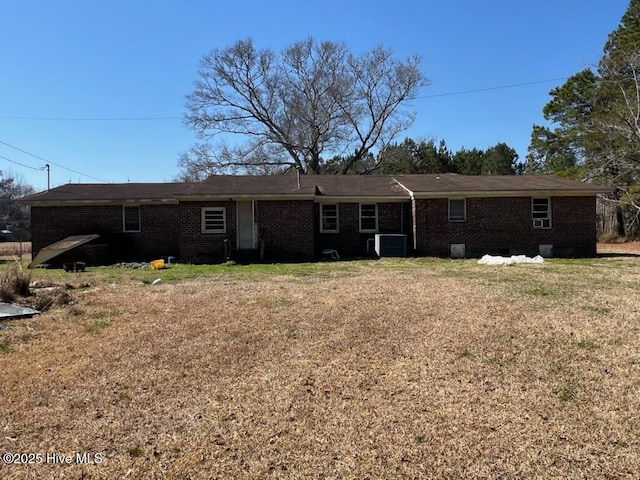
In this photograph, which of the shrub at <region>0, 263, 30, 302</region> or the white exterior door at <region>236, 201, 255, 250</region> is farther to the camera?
the white exterior door at <region>236, 201, 255, 250</region>

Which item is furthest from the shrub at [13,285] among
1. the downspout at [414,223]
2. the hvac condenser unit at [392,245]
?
the downspout at [414,223]

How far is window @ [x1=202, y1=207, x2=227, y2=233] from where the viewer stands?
17234mm

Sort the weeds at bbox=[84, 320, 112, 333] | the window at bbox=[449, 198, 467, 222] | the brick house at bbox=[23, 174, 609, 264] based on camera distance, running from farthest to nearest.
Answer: the window at bbox=[449, 198, 467, 222]
the brick house at bbox=[23, 174, 609, 264]
the weeds at bbox=[84, 320, 112, 333]

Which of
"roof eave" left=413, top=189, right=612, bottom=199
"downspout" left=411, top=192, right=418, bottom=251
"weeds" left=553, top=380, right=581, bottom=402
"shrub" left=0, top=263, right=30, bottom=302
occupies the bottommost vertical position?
"weeds" left=553, top=380, right=581, bottom=402

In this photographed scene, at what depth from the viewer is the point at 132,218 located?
62.1 feet

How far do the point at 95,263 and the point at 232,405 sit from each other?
14809mm

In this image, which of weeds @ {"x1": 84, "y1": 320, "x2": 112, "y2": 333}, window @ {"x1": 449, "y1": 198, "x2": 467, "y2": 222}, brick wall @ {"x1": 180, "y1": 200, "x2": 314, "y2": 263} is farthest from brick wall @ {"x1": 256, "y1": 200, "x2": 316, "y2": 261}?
weeds @ {"x1": 84, "y1": 320, "x2": 112, "y2": 333}

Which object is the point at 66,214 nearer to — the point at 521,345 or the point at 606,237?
the point at 521,345

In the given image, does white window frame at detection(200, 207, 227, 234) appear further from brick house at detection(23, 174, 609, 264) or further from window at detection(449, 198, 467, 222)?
window at detection(449, 198, 467, 222)

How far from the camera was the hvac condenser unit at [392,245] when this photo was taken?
16953 mm

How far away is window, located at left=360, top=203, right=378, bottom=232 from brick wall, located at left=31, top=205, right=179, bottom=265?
292 inches

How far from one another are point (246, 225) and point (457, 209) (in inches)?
310

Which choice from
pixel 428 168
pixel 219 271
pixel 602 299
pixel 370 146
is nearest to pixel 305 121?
pixel 370 146

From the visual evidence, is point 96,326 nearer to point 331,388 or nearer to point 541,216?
point 331,388
